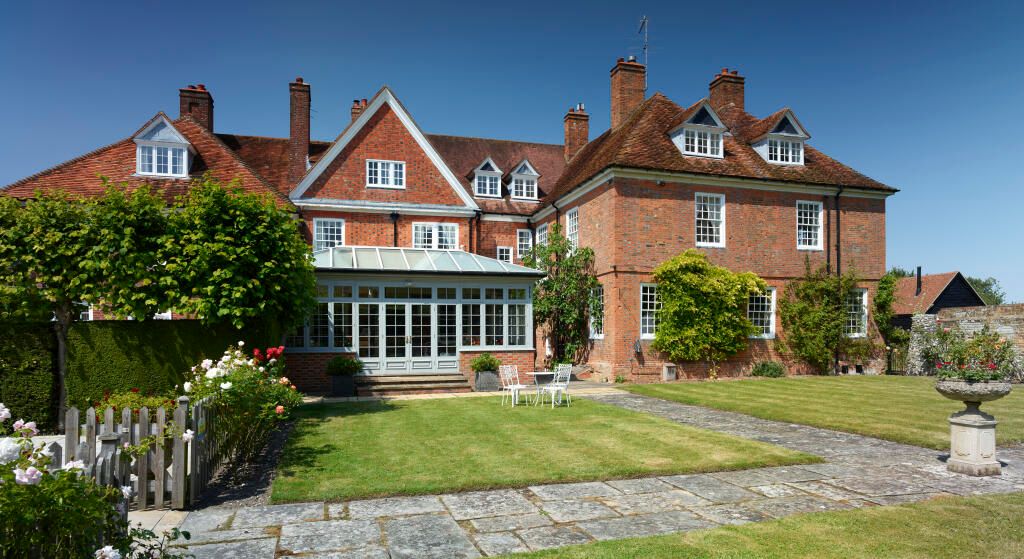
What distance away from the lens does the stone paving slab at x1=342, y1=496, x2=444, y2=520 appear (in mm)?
6004

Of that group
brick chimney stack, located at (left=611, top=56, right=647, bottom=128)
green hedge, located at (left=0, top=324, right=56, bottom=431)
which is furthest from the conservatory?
brick chimney stack, located at (left=611, top=56, right=647, bottom=128)

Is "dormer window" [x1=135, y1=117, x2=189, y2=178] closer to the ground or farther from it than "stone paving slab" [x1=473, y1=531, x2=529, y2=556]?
farther from it

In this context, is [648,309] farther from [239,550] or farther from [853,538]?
[239,550]

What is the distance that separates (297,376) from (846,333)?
1891 centimetres

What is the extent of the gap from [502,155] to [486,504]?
78.2ft

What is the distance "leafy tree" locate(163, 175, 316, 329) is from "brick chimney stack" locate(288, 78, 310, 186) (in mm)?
11107

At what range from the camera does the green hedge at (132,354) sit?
1099 centimetres

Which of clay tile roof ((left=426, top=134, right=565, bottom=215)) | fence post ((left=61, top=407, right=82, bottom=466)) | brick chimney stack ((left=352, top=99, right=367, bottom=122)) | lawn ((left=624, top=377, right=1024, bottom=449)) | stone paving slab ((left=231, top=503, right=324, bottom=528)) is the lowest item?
lawn ((left=624, top=377, right=1024, bottom=449))

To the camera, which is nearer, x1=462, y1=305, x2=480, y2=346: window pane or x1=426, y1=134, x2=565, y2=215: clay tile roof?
x1=462, y1=305, x2=480, y2=346: window pane

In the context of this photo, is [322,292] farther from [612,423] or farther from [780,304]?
[780,304]

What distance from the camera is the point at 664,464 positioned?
26.2 feet

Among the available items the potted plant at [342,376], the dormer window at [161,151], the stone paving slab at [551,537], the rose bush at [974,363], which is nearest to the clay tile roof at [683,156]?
the potted plant at [342,376]

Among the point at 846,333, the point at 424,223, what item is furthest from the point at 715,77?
the point at 424,223

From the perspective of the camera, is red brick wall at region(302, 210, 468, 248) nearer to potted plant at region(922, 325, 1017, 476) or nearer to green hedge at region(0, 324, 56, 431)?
green hedge at region(0, 324, 56, 431)
